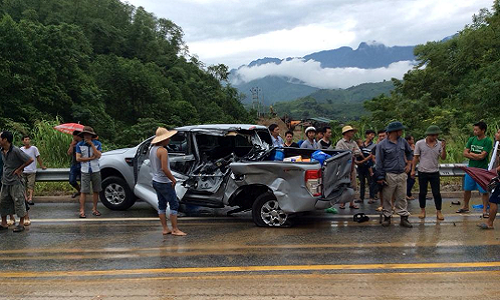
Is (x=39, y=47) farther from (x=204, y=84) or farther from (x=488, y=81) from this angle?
(x=204, y=84)

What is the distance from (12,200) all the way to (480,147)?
27.2 feet

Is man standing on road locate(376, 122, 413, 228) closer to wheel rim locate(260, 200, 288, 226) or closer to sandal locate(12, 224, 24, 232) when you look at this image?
wheel rim locate(260, 200, 288, 226)

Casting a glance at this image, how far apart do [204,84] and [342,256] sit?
2440 inches

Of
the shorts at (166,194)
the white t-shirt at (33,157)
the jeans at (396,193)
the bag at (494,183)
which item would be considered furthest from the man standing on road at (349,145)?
the white t-shirt at (33,157)

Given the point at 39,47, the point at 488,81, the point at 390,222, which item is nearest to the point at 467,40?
the point at 488,81

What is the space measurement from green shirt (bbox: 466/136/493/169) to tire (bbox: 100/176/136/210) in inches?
263

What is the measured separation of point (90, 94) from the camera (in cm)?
3316

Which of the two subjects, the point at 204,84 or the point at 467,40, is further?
the point at 204,84

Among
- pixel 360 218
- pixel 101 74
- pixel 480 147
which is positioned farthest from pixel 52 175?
pixel 101 74

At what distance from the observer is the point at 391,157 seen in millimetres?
7594

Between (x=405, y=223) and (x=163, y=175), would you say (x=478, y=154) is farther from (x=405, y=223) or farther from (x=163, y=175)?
(x=163, y=175)

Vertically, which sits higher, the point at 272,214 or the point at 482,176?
the point at 482,176

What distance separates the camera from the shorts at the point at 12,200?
755 cm

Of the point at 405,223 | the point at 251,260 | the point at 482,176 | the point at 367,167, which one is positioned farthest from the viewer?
the point at 367,167
